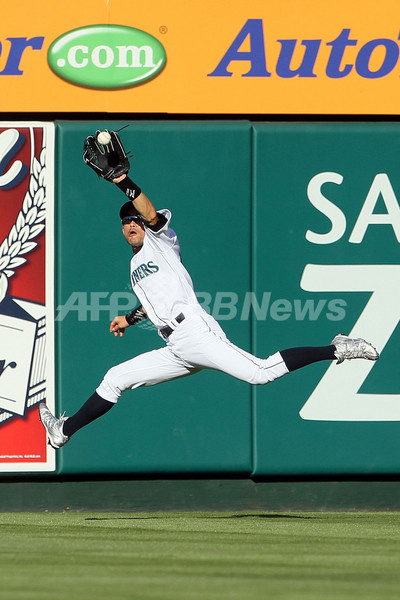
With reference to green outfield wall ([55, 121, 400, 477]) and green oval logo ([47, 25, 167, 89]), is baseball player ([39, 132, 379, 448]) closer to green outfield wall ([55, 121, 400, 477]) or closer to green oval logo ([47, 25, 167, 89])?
green outfield wall ([55, 121, 400, 477])

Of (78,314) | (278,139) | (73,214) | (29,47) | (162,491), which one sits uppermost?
(29,47)

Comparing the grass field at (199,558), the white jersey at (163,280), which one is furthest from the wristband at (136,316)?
the grass field at (199,558)

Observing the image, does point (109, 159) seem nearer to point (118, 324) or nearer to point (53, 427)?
point (118, 324)

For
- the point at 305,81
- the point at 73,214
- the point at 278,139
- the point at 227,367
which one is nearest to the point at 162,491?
the point at 227,367

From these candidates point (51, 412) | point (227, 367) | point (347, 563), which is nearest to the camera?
point (347, 563)

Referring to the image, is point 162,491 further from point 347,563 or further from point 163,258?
point 347,563

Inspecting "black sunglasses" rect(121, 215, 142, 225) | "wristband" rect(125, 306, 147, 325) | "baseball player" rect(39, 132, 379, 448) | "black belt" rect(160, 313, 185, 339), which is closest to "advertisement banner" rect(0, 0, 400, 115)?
"black sunglasses" rect(121, 215, 142, 225)

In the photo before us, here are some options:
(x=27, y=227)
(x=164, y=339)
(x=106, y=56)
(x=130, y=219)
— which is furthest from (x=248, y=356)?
(x=106, y=56)
